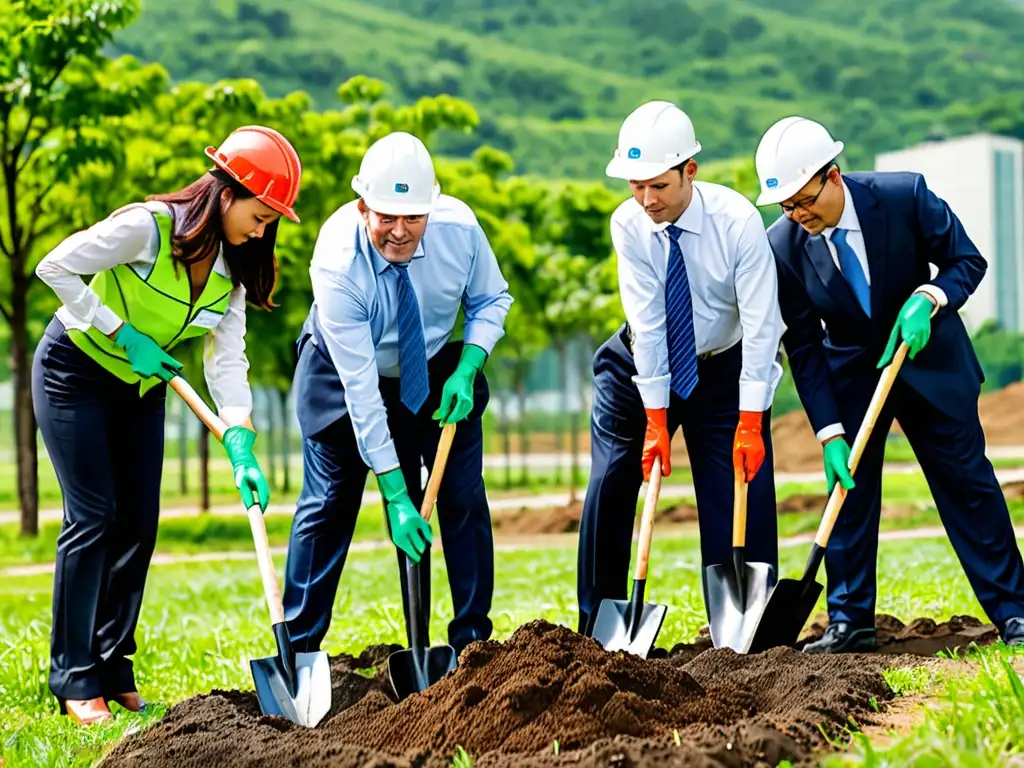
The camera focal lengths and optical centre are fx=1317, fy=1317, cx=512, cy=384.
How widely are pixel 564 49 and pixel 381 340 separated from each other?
4917 inches

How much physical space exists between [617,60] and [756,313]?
4718 inches

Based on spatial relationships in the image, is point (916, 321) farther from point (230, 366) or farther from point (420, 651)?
point (230, 366)

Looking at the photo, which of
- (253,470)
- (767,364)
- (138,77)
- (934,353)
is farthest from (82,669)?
(138,77)

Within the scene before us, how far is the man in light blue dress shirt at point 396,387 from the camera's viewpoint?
14.7ft

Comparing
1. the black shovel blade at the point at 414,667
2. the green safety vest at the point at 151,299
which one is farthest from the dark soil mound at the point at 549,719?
the green safety vest at the point at 151,299

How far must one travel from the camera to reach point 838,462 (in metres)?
4.94

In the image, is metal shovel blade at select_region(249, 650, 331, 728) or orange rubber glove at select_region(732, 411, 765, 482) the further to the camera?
orange rubber glove at select_region(732, 411, 765, 482)

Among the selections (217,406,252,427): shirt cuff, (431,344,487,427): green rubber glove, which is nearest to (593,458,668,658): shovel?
(431,344,487,427): green rubber glove

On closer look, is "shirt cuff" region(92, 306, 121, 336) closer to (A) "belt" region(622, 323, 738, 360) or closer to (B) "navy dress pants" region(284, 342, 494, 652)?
(B) "navy dress pants" region(284, 342, 494, 652)

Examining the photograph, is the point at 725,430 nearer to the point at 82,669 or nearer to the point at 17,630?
the point at 82,669

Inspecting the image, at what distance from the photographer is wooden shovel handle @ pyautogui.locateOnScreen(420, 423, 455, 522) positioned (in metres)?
4.68

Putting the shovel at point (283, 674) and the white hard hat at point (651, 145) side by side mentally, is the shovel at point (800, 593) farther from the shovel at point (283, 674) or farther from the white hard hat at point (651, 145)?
the shovel at point (283, 674)

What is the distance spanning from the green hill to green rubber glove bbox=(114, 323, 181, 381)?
76296 millimetres

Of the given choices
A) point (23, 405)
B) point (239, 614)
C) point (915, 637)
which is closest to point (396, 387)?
point (915, 637)
